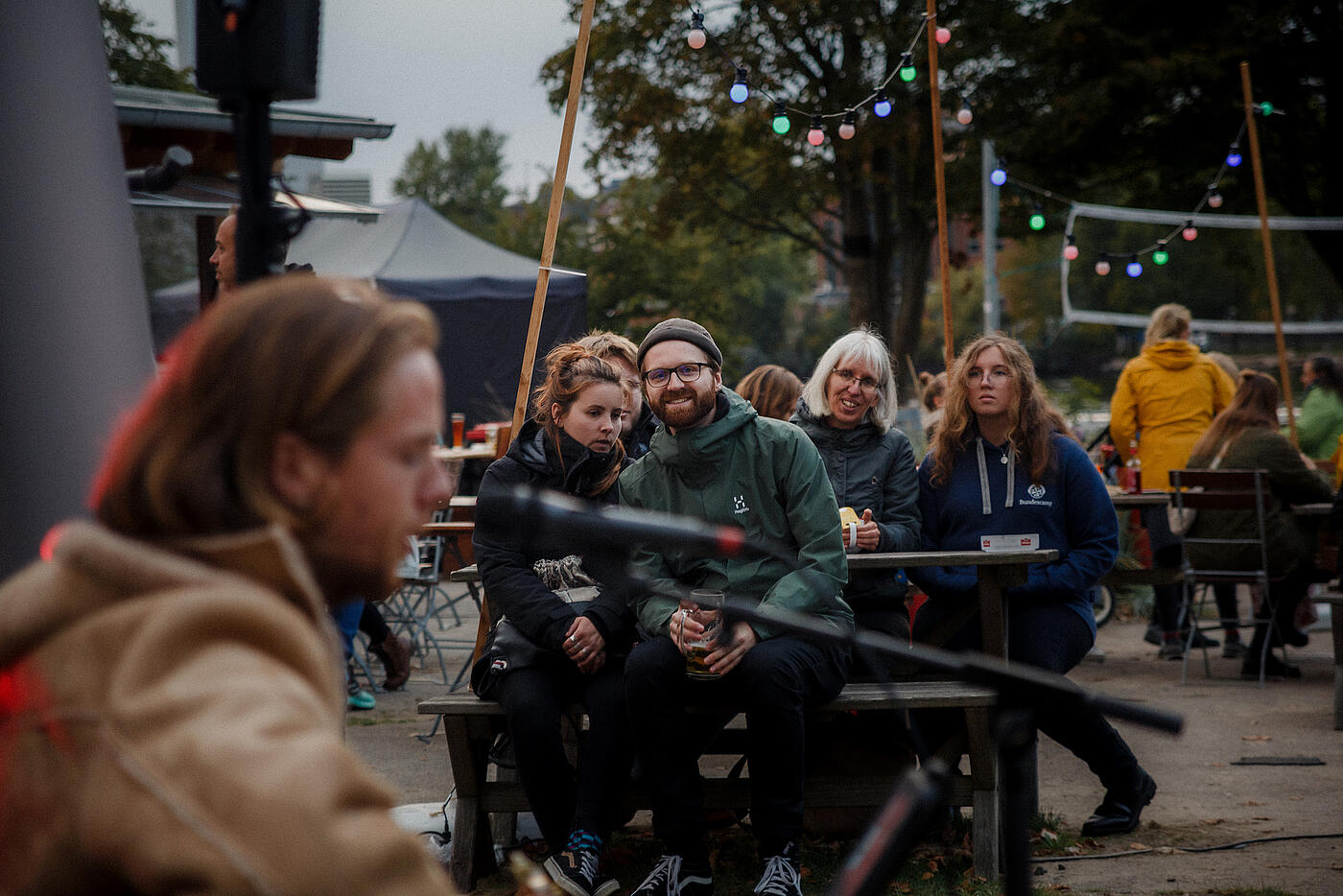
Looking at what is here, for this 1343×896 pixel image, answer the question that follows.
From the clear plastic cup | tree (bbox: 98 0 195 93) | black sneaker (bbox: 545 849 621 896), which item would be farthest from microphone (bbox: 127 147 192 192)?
tree (bbox: 98 0 195 93)

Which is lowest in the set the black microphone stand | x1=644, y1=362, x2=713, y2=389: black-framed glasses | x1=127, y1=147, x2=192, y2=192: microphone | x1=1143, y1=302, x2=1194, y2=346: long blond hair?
the black microphone stand

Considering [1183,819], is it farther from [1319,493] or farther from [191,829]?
[191,829]

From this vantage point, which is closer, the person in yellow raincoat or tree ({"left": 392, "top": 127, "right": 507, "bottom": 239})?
the person in yellow raincoat

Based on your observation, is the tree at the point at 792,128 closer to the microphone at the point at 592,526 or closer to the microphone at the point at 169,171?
the microphone at the point at 169,171

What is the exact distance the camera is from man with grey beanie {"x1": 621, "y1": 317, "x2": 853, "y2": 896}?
13.1ft

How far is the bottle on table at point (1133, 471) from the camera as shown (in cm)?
854

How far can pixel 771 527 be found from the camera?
170 inches

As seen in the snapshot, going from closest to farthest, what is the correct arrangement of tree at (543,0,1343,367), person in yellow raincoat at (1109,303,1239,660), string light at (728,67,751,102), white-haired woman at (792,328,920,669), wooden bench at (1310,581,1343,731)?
white-haired woman at (792,328,920,669)
wooden bench at (1310,581,1343,731)
string light at (728,67,751,102)
person in yellow raincoat at (1109,303,1239,660)
tree at (543,0,1343,367)

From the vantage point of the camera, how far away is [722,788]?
432cm

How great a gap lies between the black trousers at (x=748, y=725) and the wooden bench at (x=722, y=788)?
0.21 m

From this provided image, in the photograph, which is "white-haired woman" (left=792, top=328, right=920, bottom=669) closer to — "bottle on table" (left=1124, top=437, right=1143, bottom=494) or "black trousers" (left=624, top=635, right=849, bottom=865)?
"black trousers" (left=624, top=635, right=849, bottom=865)

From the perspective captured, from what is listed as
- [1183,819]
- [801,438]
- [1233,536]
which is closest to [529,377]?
[801,438]

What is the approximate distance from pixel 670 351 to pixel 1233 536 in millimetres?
4755

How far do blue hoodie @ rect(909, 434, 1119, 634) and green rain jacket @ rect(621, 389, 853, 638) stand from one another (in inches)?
30.5
